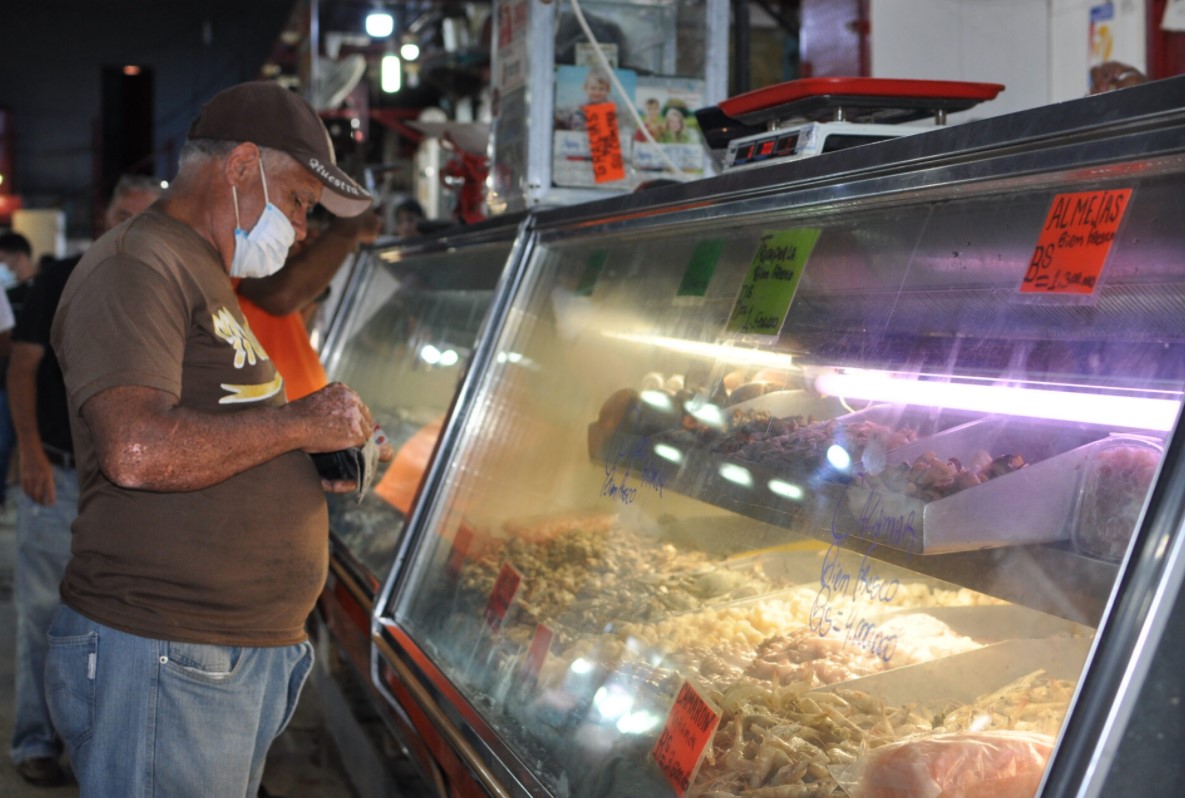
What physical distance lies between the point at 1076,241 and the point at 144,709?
1559 mm

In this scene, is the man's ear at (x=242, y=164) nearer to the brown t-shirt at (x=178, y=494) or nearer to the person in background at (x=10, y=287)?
the brown t-shirt at (x=178, y=494)

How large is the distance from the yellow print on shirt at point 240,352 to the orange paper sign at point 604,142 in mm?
1737

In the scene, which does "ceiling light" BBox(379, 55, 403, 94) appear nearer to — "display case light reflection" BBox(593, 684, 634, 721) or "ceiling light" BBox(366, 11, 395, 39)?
"ceiling light" BBox(366, 11, 395, 39)

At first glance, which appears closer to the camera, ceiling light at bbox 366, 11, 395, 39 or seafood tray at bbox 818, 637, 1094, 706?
seafood tray at bbox 818, 637, 1094, 706

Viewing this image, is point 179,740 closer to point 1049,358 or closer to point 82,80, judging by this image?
point 1049,358

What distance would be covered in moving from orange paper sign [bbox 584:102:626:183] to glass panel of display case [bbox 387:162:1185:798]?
891 millimetres

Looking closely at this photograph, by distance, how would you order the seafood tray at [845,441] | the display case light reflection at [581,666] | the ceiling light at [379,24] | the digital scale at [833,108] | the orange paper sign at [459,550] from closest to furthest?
the seafood tray at [845,441], the digital scale at [833,108], the display case light reflection at [581,666], the orange paper sign at [459,550], the ceiling light at [379,24]

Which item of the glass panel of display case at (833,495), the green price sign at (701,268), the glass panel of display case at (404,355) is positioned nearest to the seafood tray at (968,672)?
the glass panel of display case at (833,495)

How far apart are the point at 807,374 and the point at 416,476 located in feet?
7.02

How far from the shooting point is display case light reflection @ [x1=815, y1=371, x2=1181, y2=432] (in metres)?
1.24

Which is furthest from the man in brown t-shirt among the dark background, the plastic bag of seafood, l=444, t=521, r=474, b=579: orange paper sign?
the dark background

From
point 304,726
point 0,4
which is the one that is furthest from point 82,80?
point 304,726

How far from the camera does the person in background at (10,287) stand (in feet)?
25.0

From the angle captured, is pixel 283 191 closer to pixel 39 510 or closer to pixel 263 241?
→ pixel 263 241
